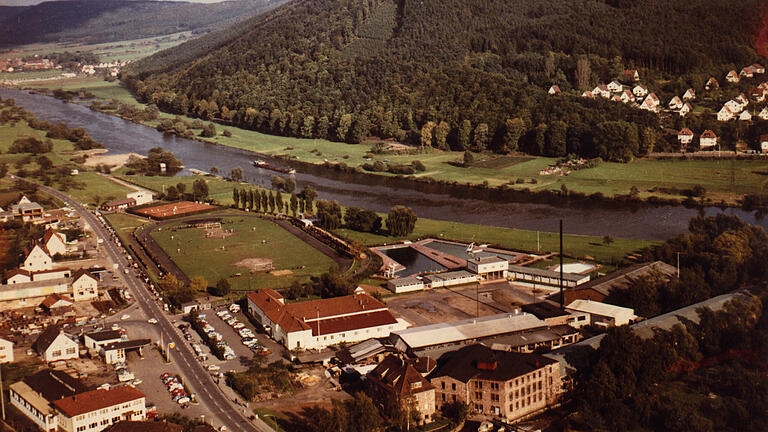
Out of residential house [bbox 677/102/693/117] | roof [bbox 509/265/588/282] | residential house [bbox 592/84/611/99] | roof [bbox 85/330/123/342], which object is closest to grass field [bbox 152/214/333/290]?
roof [bbox 85/330/123/342]

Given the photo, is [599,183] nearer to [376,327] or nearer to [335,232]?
[335,232]

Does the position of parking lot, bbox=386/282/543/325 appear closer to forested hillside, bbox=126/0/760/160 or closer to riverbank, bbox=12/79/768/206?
riverbank, bbox=12/79/768/206

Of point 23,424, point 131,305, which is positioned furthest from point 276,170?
point 23,424

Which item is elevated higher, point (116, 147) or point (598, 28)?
point (598, 28)

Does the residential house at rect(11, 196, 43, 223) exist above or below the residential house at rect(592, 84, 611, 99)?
below

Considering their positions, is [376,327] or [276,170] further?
[276,170]

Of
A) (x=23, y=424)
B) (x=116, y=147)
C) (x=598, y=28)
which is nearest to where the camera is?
(x=23, y=424)

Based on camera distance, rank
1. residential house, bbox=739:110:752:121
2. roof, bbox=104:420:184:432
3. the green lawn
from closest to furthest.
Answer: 1. roof, bbox=104:420:184:432
2. the green lawn
3. residential house, bbox=739:110:752:121
